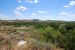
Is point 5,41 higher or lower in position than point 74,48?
higher

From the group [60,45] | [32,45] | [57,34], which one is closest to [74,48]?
[60,45]

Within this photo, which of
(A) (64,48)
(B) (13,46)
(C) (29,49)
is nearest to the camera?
(C) (29,49)

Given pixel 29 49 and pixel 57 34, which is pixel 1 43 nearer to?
pixel 29 49

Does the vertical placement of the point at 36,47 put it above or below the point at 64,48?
above

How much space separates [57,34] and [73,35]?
4.12 metres

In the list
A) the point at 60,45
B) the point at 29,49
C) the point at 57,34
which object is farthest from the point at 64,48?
the point at 29,49

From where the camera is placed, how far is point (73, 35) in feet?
73.1

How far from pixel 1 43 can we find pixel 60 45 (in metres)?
8.98

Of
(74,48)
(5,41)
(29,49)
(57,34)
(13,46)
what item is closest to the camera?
(29,49)

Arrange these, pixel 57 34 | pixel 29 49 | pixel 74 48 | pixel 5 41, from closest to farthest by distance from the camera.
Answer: pixel 29 49 → pixel 5 41 → pixel 74 48 → pixel 57 34

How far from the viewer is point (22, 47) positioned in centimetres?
1570

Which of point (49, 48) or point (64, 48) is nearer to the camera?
point (49, 48)

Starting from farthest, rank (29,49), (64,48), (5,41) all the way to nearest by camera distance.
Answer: (64,48) < (5,41) < (29,49)

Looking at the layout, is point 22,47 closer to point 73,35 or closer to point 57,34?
point 73,35
